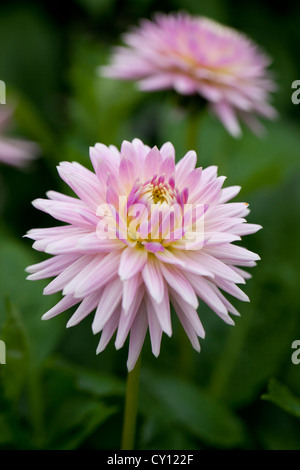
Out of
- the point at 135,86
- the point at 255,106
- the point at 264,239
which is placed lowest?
the point at 264,239

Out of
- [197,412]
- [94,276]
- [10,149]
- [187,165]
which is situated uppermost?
[10,149]

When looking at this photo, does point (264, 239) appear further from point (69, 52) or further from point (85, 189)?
point (69, 52)

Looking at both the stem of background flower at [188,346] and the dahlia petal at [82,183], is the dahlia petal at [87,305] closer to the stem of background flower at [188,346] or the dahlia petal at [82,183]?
the dahlia petal at [82,183]

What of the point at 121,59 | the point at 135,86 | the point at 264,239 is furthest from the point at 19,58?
the point at 264,239

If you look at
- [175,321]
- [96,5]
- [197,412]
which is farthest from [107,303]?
[96,5]

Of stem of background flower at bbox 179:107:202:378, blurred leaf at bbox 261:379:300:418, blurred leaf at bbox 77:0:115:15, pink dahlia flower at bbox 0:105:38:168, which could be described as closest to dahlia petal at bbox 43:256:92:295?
blurred leaf at bbox 261:379:300:418

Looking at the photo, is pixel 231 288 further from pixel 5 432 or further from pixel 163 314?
pixel 5 432

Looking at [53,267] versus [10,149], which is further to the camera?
[10,149]

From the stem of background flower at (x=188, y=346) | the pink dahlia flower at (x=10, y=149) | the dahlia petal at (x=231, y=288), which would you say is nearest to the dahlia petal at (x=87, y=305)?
the dahlia petal at (x=231, y=288)
